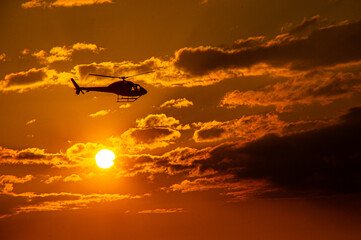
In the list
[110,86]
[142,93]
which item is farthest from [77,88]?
[142,93]

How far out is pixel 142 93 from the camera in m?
97.2

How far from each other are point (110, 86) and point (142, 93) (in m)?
7.66

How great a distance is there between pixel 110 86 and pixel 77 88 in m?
8.82

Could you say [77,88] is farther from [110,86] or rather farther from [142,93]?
[142,93]

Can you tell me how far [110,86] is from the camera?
96188mm

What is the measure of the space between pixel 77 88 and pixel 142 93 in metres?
16.0

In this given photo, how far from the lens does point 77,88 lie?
98.8 m
